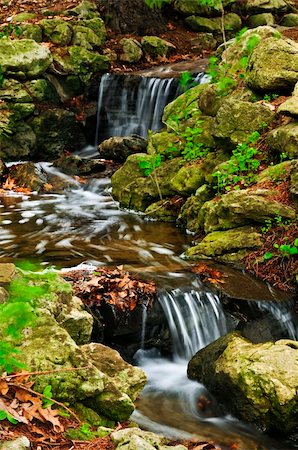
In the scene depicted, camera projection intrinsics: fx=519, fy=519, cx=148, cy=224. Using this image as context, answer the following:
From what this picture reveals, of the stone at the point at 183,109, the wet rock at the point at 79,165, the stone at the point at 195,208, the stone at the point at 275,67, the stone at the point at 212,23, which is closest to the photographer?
the stone at the point at 195,208

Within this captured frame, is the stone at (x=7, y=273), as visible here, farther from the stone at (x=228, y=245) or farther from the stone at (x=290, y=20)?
the stone at (x=290, y=20)

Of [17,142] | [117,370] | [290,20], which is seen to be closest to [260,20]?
[290,20]

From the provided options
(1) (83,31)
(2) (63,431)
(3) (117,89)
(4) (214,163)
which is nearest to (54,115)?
(3) (117,89)

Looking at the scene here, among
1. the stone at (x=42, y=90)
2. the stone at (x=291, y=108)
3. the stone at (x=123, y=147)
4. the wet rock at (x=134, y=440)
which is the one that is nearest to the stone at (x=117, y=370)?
the wet rock at (x=134, y=440)

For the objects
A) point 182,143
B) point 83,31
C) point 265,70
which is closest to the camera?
point 265,70

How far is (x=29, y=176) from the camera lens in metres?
11.8

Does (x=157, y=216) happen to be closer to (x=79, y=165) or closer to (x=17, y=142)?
(x=79, y=165)

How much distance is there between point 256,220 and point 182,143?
3.21 meters

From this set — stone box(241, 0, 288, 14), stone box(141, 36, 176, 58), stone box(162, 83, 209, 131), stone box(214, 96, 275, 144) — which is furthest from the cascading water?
stone box(241, 0, 288, 14)

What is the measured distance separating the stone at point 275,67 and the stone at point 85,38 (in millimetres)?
7894

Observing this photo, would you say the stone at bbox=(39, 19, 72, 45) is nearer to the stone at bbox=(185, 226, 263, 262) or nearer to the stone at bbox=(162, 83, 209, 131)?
the stone at bbox=(162, 83, 209, 131)

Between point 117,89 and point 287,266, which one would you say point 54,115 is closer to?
point 117,89

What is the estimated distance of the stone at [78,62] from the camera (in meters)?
14.8

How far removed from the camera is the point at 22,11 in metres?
16.8
